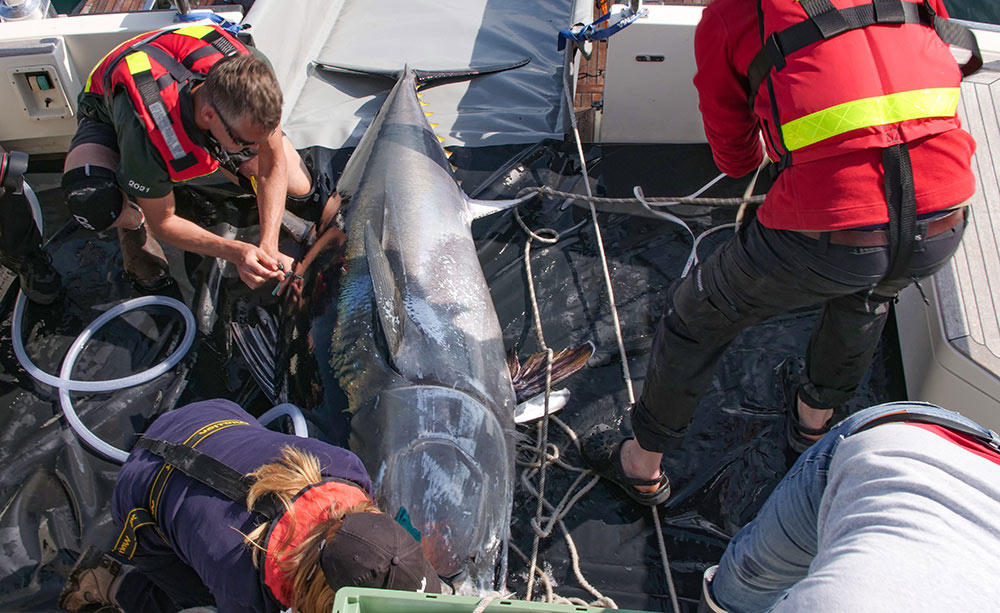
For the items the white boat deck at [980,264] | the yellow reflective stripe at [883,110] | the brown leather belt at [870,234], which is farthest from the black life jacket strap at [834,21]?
the white boat deck at [980,264]

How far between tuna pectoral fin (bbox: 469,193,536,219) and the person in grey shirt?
2026mm

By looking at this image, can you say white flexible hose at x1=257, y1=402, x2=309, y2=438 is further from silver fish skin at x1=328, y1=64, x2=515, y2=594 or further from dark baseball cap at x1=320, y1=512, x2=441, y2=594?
dark baseball cap at x1=320, y1=512, x2=441, y2=594

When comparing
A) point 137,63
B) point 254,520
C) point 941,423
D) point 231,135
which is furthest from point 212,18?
point 941,423

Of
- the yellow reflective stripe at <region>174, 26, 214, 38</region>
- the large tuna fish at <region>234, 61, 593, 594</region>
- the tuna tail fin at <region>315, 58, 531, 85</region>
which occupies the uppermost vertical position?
the yellow reflective stripe at <region>174, 26, 214, 38</region>

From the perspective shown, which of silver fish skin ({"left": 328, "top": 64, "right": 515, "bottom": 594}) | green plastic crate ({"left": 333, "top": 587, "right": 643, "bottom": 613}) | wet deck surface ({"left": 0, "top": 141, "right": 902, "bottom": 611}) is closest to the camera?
green plastic crate ({"left": 333, "top": 587, "right": 643, "bottom": 613})

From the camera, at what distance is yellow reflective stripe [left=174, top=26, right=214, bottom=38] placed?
2.87 m

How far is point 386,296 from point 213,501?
3.51 ft

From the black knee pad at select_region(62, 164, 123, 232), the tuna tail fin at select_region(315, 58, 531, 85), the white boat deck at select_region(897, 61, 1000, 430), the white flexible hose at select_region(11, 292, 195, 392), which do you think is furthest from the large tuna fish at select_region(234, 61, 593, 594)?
the white boat deck at select_region(897, 61, 1000, 430)

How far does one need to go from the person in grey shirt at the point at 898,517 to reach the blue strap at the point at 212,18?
3.17m

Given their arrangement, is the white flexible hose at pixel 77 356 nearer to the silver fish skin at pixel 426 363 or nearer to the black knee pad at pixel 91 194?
the black knee pad at pixel 91 194

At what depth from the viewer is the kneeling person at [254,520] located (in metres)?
1.37

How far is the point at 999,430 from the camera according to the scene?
222 centimetres

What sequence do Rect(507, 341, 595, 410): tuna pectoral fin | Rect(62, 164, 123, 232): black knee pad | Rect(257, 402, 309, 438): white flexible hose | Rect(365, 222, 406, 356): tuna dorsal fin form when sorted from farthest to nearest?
1. Rect(62, 164, 123, 232): black knee pad
2. Rect(507, 341, 595, 410): tuna pectoral fin
3. Rect(365, 222, 406, 356): tuna dorsal fin
4. Rect(257, 402, 309, 438): white flexible hose

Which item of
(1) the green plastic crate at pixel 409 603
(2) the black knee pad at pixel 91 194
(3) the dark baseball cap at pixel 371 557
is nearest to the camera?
(1) the green plastic crate at pixel 409 603
